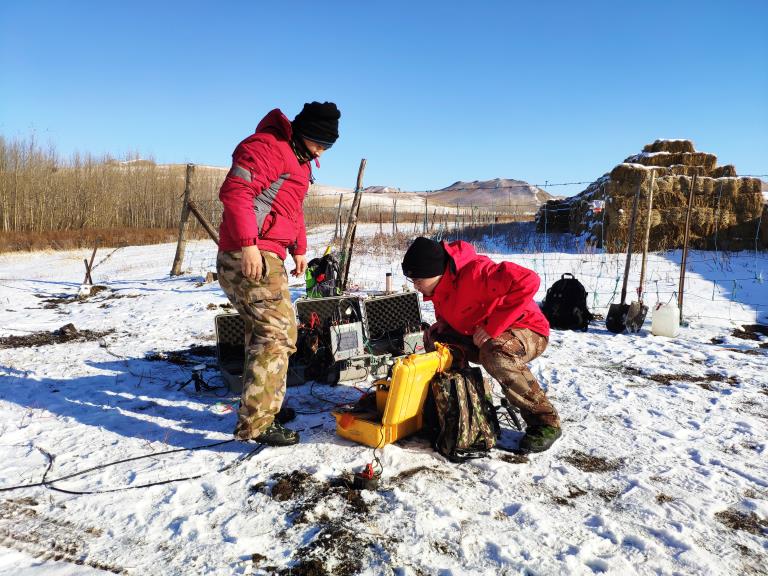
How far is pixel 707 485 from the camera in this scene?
2.99m

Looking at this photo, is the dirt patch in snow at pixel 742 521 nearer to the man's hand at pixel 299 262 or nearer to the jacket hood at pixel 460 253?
the jacket hood at pixel 460 253

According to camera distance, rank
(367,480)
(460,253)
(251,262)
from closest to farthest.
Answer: (367,480) < (251,262) < (460,253)

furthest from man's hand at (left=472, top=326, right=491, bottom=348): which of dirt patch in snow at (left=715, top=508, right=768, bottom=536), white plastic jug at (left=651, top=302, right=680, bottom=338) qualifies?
white plastic jug at (left=651, top=302, right=680, bottom=338)

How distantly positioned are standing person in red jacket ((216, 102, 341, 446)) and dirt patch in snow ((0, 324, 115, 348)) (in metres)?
4.45

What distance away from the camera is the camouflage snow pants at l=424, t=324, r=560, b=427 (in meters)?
3.33

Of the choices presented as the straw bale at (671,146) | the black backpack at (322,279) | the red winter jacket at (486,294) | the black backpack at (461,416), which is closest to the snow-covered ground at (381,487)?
the black backpack at (461,416)

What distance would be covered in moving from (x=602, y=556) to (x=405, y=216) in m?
46.2

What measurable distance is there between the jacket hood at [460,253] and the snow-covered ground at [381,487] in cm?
125

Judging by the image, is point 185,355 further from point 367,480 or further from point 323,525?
point 323,525

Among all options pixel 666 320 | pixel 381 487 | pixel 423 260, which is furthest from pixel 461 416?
pixel 666 320

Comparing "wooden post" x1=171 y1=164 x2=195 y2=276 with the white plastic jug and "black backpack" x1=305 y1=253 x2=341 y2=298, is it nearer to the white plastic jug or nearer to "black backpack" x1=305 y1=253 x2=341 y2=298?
"black backpack" x1=305 y1=253 x2=341 y2=298

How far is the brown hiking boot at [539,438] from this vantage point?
337 centimetres

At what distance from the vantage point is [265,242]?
3.26m

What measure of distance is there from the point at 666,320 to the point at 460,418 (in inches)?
195
